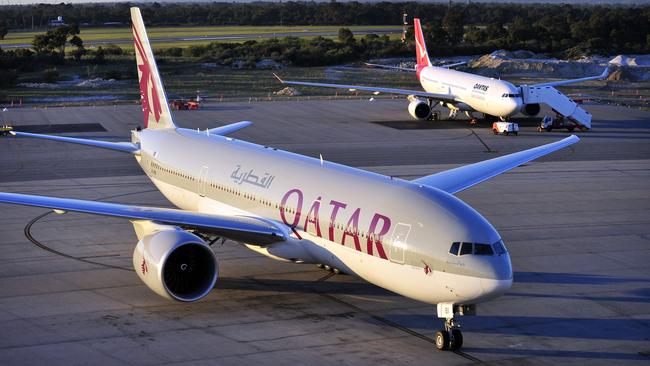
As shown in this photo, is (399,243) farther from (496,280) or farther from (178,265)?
(178,265)

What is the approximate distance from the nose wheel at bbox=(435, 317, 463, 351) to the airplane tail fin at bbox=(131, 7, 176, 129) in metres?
17.9

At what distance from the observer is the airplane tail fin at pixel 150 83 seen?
1490 inches

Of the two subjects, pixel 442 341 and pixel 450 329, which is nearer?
pixel 442 341

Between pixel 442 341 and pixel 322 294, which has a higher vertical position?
pixel 442 341

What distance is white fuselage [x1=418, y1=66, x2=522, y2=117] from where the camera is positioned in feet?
215

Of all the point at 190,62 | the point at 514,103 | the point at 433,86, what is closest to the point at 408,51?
the point at 190,62

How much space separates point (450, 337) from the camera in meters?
23.5

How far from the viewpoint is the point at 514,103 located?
65188 mm

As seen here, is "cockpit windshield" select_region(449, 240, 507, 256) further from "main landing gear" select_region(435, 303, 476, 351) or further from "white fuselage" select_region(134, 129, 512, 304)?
"main landing gear" select_region(435, 303, 476, 351)

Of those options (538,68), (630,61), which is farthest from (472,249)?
(630,61)

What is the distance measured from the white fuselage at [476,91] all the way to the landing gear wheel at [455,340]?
43.6m

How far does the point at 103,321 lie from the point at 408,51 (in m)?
117

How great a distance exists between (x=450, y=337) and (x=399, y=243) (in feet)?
8.94

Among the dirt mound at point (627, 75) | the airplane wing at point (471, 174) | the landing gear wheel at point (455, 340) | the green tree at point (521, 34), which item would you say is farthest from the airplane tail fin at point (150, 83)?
the green tree at point (521, 34)
